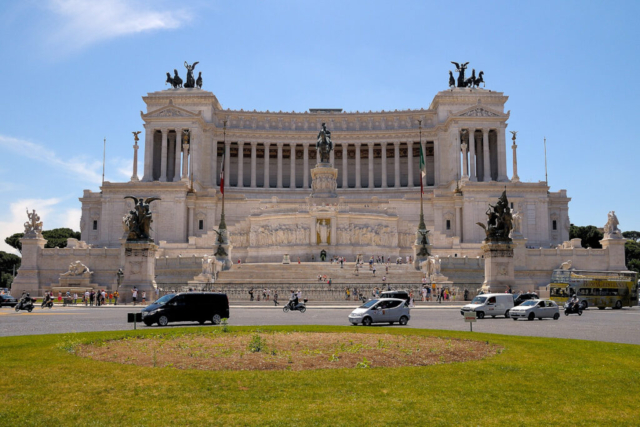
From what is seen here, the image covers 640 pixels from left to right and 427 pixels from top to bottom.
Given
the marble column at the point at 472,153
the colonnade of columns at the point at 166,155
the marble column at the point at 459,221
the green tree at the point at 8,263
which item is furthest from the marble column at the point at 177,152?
the marble column at the point at 472,153

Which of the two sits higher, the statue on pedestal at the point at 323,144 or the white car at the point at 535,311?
the statue on pedestal at the point at 323,144

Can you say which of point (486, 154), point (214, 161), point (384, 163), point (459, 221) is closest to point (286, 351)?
point (459, 221)

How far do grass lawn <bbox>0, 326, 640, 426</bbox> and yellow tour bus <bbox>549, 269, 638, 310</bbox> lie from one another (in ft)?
113

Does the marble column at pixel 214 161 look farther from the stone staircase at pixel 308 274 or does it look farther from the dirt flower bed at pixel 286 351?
the dirt flower bed at pixel 286 351

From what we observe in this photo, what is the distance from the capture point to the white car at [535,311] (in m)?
33.6

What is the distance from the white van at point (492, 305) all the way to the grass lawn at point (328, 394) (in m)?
19.2

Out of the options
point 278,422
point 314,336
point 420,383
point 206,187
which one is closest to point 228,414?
point 278,422

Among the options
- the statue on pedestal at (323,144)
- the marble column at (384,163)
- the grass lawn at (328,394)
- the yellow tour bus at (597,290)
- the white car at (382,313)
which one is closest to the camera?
the grass lawn at (328,394)

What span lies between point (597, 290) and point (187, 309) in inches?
1358

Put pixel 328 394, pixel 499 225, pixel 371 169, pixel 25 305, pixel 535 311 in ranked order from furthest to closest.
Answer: pixel 371 169
pixel 499 225
pixel 25 305
pixel 535 311
pixel 328 394

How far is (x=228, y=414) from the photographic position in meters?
10.2

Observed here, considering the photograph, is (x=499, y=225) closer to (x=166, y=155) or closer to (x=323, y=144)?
(x=323, y=144)

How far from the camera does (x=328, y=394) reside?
11.6 m

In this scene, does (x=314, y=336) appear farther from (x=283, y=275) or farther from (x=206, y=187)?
(x=206, y=187)
